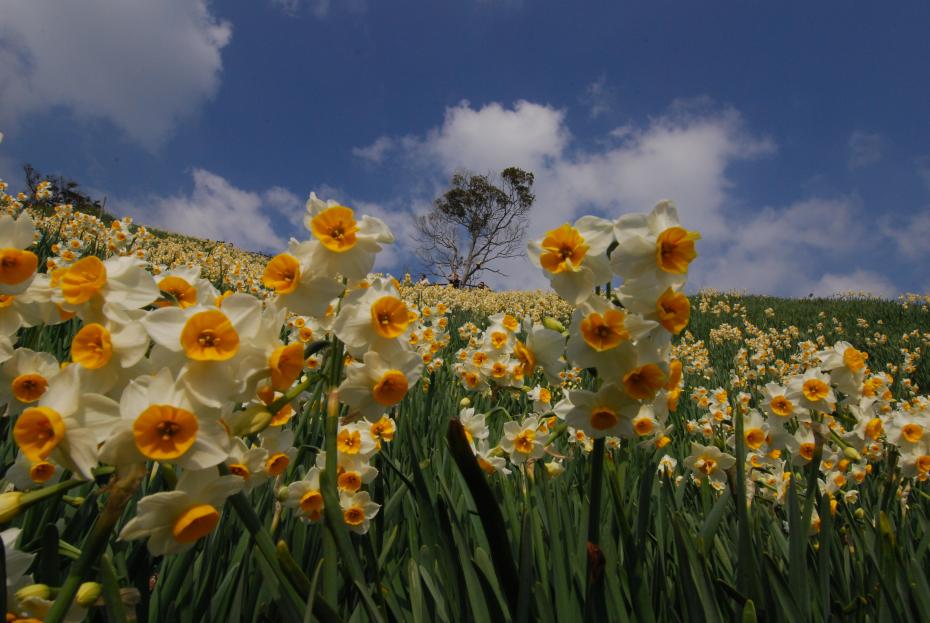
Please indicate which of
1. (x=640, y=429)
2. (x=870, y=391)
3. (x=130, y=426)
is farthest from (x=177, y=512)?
(x=870, y=391)

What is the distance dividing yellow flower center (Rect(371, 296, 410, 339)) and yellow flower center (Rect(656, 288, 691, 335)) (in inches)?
18.6

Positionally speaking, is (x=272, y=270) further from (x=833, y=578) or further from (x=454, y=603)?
(x=833, y=578)

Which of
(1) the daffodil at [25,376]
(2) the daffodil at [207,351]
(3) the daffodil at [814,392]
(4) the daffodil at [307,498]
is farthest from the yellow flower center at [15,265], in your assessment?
(3) the daffodil at [814,392]

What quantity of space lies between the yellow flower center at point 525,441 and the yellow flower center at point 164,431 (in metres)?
1.49

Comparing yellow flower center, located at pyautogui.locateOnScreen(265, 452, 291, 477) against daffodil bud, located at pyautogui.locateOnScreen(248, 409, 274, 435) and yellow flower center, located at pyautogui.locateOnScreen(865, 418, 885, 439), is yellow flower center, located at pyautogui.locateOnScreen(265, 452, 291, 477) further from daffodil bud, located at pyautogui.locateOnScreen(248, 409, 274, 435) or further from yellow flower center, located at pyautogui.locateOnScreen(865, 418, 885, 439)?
yellow flower center, located at pyautogui.locateOnScreen(865, 418, 885, 439)

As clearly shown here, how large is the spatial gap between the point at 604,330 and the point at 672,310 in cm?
13

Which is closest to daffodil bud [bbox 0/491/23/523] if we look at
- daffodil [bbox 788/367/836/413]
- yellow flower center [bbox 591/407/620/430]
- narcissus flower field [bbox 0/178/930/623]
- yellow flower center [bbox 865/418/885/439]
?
narcissus flower field [bbox 0/178/930/623]

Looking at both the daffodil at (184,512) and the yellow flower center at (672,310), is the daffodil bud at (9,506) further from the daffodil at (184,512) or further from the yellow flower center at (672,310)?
the yellow flower center at (672,310)

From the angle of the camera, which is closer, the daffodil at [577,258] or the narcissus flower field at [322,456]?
the narcissus flower field at [322,456]

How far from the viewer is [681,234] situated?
929 mm

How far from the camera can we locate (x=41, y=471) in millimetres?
811

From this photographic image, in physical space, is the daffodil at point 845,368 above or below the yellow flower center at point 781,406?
above

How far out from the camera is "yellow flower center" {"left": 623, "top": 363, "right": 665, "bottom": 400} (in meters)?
0.92

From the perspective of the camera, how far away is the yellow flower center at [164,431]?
648mm
